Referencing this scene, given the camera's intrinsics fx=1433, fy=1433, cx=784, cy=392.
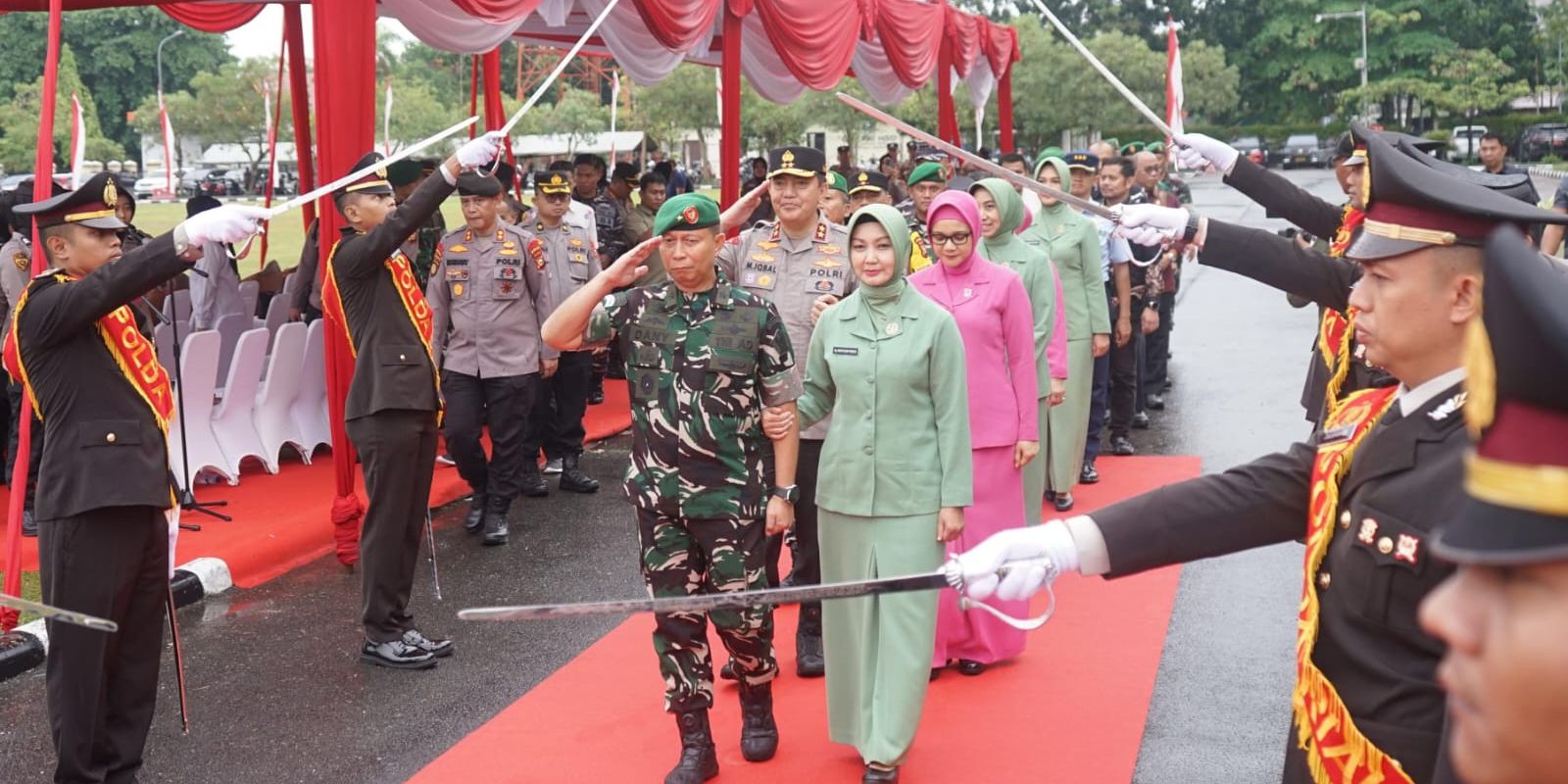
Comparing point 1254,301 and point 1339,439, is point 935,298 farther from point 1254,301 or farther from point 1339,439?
point 1254,301

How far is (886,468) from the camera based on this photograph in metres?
4.84

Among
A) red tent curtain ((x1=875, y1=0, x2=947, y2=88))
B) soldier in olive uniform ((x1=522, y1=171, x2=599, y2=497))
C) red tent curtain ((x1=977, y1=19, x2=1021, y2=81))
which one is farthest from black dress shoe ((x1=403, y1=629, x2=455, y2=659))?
red tent curtain ((x1=977, y1=19, x2=1021, y2=81))

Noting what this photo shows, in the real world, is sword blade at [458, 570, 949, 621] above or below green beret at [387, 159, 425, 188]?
below

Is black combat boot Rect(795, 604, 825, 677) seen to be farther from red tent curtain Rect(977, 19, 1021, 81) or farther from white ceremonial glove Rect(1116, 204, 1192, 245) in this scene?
red tent curtain Rect(977, 19, 1021, 81)

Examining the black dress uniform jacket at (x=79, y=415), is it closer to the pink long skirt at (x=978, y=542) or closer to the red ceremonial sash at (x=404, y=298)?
the red ceremonial sash at (x=404, y=298)

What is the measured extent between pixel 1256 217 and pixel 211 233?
30647mm

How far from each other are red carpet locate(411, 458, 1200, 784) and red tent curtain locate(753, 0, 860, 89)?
664 cm

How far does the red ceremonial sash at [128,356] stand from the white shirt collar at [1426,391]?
148 inches

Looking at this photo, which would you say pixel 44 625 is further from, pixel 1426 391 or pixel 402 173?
pixel 1426 391

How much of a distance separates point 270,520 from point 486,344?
5.13ft

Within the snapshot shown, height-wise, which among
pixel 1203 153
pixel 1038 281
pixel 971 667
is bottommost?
pixel 971 667

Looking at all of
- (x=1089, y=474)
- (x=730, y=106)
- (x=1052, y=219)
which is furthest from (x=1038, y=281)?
(x=730, y=106)

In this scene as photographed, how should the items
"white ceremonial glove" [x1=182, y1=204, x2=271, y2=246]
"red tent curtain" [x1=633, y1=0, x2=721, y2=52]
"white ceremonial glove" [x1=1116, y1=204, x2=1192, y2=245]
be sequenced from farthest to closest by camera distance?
"red tent curtain" [x1=633, y1=0, x2=721, y2=52] → "white ceremonial glove" [x1=182, y1=204, x2=271, y2=246] → "white ceremonial glove" [x1=1116, y1=204, x2=1192, y2=245]

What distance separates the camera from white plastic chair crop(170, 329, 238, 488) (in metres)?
8.34
